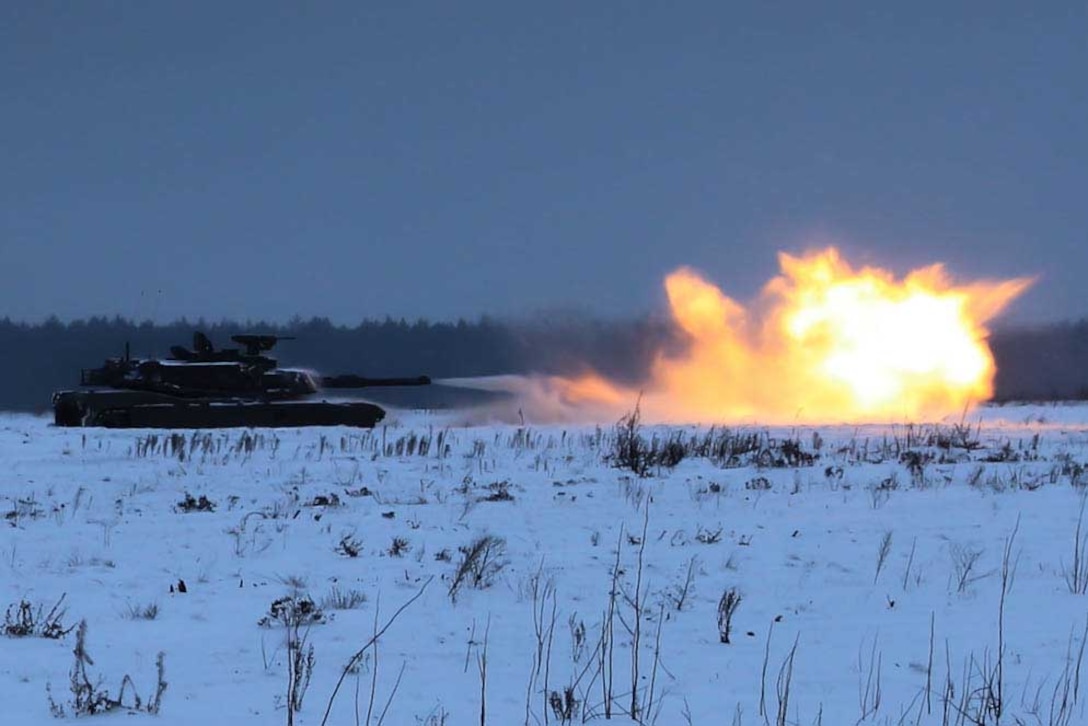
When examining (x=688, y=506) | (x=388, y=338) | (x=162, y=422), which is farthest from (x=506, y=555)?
(x=388, y=338)

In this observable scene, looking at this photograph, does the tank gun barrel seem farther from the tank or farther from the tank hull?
the tank hull

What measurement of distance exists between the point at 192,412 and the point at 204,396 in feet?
2.76

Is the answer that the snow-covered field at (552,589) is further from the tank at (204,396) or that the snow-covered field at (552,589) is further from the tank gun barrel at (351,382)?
the tank gun barrel at (351,382)

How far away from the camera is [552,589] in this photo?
7734 millimetres

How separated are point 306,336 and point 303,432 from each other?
339ft

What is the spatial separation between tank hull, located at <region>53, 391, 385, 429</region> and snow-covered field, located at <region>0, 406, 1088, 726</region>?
908cm

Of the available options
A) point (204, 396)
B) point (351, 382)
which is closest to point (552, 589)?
point (204, 396)

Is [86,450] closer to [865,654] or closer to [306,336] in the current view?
[865,654]

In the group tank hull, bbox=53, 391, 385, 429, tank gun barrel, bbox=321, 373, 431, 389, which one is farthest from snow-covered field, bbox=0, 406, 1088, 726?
tank gun barrel, bbox=321, 373, 431, 389

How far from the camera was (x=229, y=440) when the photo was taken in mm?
20141

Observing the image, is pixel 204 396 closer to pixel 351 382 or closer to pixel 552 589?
pixel 351 382

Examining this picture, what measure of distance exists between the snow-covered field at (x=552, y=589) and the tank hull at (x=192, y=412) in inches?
358

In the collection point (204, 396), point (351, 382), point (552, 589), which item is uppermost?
point (351, 382)

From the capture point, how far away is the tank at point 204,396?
24.5 metres
